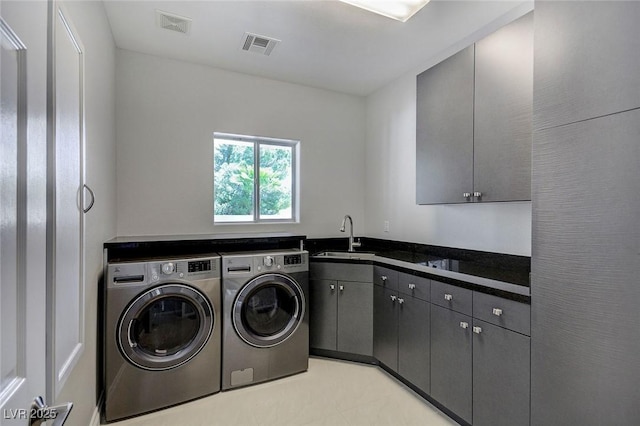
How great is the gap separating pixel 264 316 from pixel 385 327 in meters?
1.00

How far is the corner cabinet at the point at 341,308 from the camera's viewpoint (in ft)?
9.37

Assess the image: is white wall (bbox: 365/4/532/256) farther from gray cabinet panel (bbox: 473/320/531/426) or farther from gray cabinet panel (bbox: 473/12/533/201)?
gray cabinet panel (bbox: 473/320/531/426)

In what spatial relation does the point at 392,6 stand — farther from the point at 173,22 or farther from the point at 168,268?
the point at 168,268

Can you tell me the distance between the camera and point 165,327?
2.28 metres

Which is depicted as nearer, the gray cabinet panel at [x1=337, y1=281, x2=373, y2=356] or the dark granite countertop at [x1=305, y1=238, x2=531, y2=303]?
the dark granite countertop at [x1=305, y1=238, x2=531, y2=303]

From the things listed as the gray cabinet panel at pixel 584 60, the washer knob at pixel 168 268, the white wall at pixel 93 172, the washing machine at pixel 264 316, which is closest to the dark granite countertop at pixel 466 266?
the washing machine at pixel 264 316

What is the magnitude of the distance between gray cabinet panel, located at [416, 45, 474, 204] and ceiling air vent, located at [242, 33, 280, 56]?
1.27 metres

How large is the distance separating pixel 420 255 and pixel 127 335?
2.38 m

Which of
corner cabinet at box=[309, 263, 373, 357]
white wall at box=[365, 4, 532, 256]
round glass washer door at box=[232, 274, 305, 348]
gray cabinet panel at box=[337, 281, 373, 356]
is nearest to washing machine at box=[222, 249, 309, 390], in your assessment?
round glass washer door at box=[232, 274, 305, 348]

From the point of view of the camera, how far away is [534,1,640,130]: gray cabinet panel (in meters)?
1.23

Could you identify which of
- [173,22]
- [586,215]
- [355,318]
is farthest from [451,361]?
[173,22]

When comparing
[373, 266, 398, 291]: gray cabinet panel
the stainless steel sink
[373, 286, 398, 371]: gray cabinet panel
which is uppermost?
the stainless steel sink

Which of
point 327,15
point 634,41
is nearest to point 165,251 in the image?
point 327,15

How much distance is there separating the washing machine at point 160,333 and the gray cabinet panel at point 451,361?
155cm
